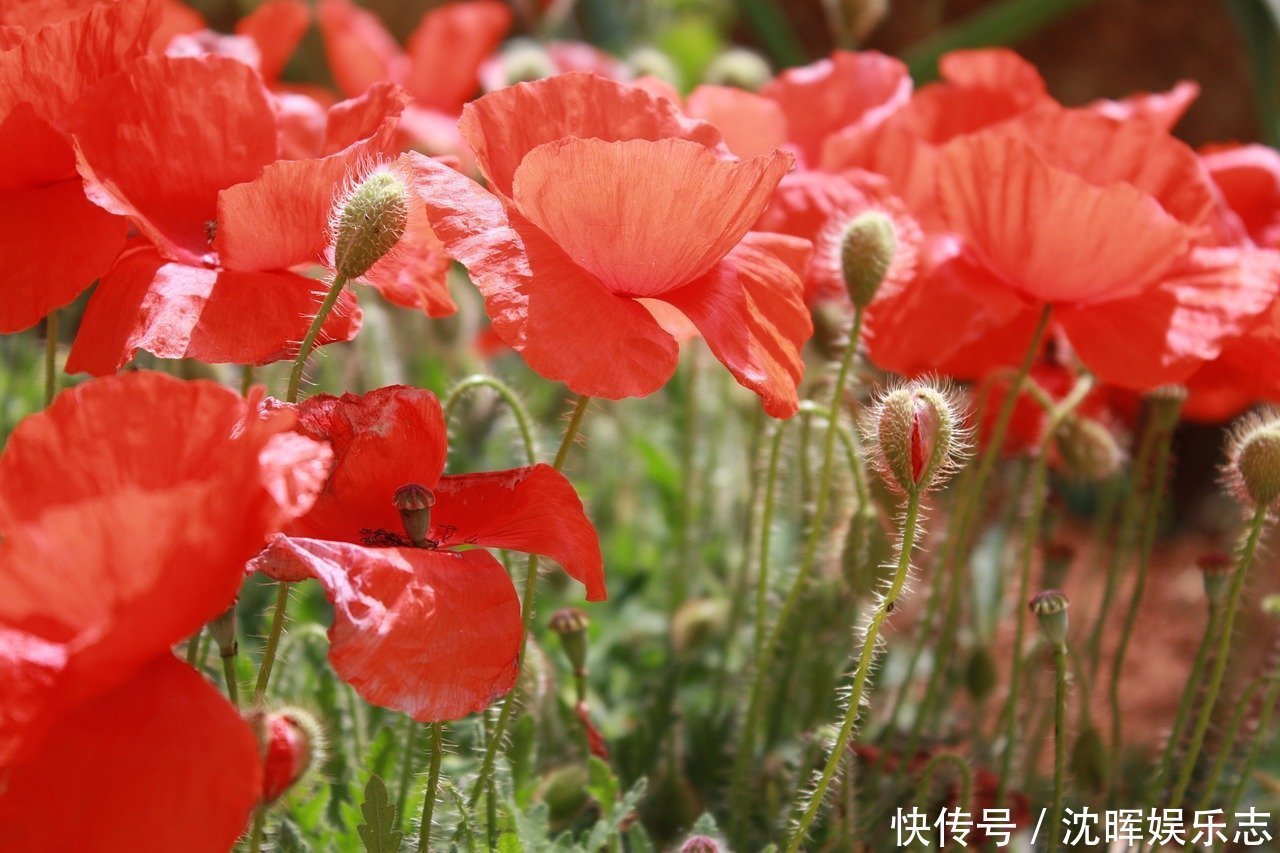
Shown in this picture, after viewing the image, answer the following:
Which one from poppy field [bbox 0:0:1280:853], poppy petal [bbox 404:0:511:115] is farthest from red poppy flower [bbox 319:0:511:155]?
poppy field [bbox 0:0:1280:853]

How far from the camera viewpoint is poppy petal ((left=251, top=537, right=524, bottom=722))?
86 cm

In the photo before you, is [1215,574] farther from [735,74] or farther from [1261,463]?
[735,74]

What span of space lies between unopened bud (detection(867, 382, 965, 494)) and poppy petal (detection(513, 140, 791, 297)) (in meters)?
0.18

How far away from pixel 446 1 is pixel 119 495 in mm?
5007

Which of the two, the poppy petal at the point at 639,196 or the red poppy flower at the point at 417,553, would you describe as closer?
the red poppy flower at the point at 417,553

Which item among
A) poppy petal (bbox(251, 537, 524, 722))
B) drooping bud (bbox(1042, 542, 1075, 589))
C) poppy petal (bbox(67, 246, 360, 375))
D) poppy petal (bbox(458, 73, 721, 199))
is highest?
poppy petal (bbox(458, 73, 721, 199))

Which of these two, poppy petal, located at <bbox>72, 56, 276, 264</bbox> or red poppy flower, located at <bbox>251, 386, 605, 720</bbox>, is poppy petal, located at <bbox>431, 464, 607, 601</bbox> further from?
poppy petal, located at <bbox>72, 56, 276, 264</bbox>

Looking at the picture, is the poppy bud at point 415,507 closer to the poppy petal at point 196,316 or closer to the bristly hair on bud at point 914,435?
the poppy petal at point 196,316

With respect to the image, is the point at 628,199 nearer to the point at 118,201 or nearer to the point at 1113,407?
the point at 118,201

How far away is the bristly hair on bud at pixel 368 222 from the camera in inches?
39.7

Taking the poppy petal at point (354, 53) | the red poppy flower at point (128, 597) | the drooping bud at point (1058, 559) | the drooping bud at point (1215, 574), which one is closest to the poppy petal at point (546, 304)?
the red poppy flower at point (128, 597)

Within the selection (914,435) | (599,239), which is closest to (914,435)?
(914,435)

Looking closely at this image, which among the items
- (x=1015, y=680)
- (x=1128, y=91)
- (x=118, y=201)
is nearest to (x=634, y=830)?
(x=1015, y=680)

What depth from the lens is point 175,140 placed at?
1.15 m
